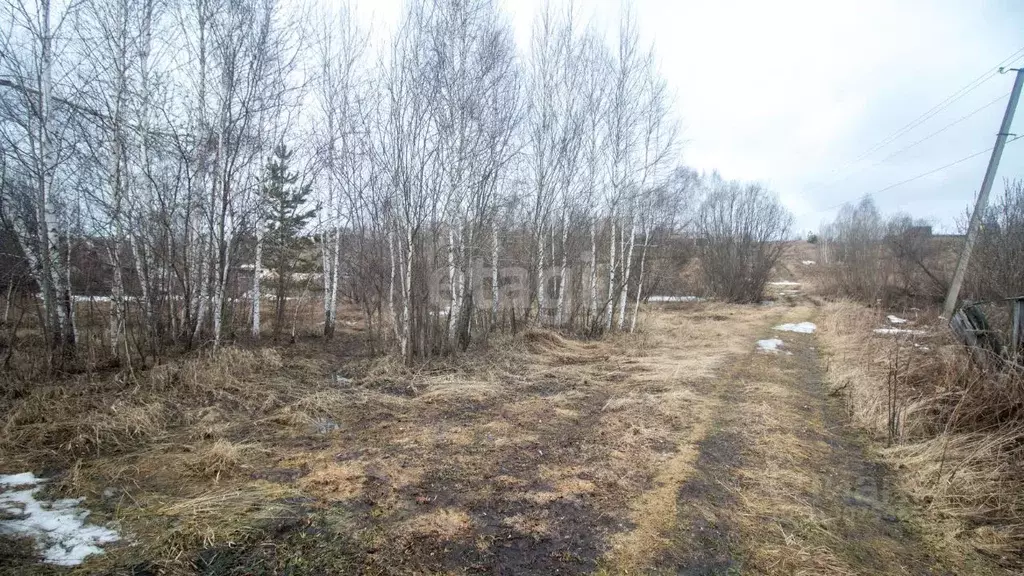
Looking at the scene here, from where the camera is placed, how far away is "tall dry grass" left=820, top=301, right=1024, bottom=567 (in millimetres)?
2924

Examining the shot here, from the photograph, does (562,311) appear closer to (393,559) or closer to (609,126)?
(609,126)

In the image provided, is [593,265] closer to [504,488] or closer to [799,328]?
[799,328]

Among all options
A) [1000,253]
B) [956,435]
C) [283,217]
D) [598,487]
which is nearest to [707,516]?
[598,487]

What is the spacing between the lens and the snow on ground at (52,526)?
7.61 ft

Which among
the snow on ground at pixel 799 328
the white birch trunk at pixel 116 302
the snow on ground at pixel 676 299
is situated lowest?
the snow on ground at pixel 799 328

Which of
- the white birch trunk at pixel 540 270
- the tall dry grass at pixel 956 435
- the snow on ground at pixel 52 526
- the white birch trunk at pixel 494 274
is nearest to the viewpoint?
the snow on ground at pixel 52 526

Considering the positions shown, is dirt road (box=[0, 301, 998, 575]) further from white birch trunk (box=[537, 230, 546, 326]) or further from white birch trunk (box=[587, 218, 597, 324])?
white birch trunk (box=[587, 218, 597, 324])

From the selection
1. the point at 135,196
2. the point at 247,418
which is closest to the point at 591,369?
the point at 247,418

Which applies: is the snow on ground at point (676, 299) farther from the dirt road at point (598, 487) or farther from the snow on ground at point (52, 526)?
the snow on ground at point (52, 526)

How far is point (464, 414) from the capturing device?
5.10m

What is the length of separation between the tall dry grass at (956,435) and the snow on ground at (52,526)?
17.4 feet

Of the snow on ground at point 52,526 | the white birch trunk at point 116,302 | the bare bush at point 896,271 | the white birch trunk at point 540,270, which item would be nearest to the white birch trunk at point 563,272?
the white birch trunk at point 540,270

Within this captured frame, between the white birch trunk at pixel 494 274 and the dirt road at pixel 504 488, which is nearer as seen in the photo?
A: the dirt road at pixel 504 488

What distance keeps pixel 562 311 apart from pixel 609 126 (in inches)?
201
